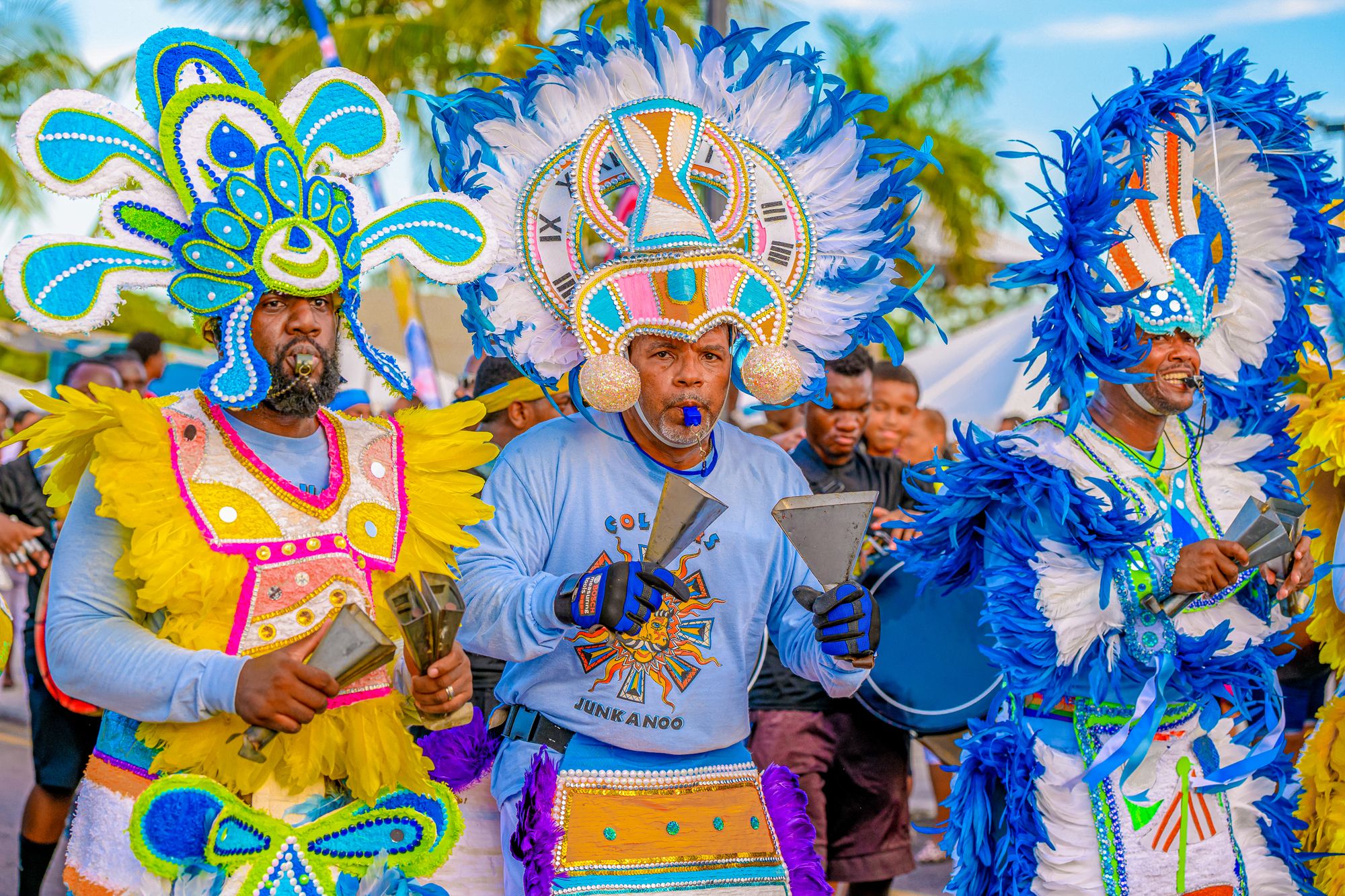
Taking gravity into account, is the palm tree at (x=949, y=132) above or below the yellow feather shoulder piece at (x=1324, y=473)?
above

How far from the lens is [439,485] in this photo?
10.1 ft

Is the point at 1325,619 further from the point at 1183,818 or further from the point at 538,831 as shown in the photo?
the point at 538,831

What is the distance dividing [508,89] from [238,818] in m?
1.81

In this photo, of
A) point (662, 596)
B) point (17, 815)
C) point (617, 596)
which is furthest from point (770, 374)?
point (17, 815)

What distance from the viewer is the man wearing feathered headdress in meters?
2.97

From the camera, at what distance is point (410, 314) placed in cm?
888

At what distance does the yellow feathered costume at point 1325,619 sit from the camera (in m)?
3.88

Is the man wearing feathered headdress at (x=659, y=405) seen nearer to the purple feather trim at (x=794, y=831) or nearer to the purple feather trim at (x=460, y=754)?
the purple feather trim at (x=794, y=831)

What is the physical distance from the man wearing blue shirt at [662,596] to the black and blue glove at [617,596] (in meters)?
0.10

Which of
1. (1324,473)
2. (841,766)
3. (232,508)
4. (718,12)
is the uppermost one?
(718,12)

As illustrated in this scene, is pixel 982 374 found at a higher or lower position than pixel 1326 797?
higher

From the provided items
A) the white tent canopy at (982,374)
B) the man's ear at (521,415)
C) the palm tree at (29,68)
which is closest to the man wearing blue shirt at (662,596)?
the man's ear at (521,415)

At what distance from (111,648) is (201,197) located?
91 centimetres

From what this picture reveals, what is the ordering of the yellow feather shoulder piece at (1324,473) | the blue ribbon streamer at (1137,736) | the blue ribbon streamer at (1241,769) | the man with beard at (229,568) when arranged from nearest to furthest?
the man with beard at (229,568) → the blue ribbon streamer at (1137,736) → the blue ribbon streamer at (1241,769) → the yellow feather shoulder piece at (1324,473)
